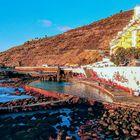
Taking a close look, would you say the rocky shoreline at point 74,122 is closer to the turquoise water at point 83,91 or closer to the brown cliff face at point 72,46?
the turquoise water at point 83,91

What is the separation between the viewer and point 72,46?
15838 centimetres

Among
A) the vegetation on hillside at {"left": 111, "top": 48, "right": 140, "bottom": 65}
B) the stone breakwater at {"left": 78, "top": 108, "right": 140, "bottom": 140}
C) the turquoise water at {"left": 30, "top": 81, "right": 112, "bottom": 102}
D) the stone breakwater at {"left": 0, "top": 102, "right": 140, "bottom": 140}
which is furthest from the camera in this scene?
the vegetation on hillside at {"left": 111, "top": 48, "right": 140, "bottom": 65}

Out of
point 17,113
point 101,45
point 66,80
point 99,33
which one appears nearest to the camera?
point 17,113

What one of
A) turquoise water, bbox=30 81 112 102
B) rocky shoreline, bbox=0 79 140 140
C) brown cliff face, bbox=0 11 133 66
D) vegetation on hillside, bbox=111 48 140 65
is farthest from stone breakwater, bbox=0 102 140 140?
brown cliff face, bbox=0 11 133 66

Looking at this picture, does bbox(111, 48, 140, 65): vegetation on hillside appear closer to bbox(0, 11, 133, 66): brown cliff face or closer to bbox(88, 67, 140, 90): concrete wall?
bbox(88, 67, 140, 90): concrete wall

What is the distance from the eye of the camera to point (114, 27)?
170 metres

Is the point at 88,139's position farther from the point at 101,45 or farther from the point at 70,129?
the point at 101,45

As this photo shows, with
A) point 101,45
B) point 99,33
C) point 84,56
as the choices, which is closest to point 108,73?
point 84,56

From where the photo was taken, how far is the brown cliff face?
459ft

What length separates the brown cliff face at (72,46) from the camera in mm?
139762

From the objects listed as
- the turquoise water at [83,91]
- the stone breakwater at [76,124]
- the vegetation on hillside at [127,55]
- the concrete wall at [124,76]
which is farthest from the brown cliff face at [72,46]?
the stone breakwater at [76,124]

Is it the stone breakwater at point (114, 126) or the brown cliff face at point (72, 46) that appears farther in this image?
the brown cliff face at point (72, 46)

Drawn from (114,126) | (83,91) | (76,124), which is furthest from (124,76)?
(114,126)

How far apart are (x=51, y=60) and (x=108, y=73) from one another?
88.2 m
